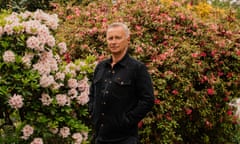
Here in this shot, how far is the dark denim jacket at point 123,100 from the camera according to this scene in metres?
4.26

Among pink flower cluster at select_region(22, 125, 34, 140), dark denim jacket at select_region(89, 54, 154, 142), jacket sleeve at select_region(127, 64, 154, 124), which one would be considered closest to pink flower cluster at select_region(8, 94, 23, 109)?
pink flower cluster at select_region(22, 125, 34, 140)

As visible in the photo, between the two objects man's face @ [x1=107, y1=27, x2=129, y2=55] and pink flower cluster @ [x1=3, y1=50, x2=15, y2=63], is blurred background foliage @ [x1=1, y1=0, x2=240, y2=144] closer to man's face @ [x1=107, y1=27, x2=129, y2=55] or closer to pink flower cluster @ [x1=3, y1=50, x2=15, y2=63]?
pink flower cluster @ [x1=3, y1=50, x2=15, y2=63]

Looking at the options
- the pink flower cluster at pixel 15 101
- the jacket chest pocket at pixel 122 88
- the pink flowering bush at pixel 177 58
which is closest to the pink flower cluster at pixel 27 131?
the pink flower cluster at pixel 15 101

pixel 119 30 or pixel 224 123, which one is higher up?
pixel 119 30

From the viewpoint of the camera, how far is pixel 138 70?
4.31 m

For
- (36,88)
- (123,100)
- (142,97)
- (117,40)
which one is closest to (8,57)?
(36,88)

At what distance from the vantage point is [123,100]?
4301 millimetres

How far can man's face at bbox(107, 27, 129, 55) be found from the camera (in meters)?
4.29

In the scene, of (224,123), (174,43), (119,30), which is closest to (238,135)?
(224,123)

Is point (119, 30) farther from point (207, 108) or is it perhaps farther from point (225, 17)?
point (225, 17)

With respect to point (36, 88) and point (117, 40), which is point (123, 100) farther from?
point (36, 88)

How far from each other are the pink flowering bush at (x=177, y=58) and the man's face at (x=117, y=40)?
7.11ft

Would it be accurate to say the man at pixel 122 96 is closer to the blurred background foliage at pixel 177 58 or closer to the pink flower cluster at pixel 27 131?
the pink flower cluster at pixel 27 131

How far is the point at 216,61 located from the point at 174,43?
882 millimetres
